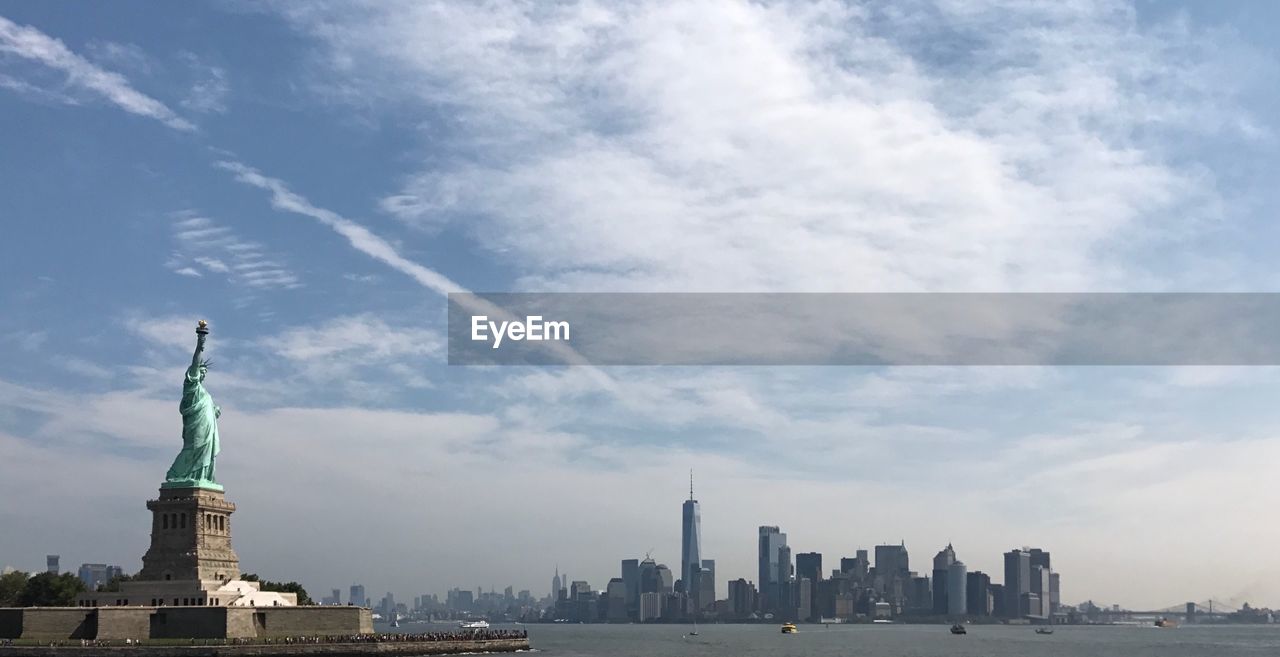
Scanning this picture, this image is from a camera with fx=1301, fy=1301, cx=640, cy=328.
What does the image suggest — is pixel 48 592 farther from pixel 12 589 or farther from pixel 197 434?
pixel 197 434

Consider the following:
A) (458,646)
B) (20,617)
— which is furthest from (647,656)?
(20,617)

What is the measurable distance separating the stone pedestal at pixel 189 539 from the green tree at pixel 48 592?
20.5 meters

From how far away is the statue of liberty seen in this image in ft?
377

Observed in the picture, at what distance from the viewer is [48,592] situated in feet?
420

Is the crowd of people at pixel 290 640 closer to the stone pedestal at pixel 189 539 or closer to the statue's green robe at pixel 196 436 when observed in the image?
the stone pedestal at pixel 189 539

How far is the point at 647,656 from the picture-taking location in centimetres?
15200

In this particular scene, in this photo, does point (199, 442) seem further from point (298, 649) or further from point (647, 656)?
point (647, 656)

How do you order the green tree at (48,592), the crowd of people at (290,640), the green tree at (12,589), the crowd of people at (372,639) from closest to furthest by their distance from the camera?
the crowd of people at (290,640) < the crowd of people at (372,639) < the green tree at (48,592) < the green tree at (12,589)

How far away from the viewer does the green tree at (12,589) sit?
428 ft

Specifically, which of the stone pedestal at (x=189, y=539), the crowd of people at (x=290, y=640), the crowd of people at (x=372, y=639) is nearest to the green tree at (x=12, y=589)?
the stone pedestal at (x=189, y=539)

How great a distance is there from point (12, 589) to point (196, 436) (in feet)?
112

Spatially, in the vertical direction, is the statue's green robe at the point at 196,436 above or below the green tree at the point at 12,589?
above

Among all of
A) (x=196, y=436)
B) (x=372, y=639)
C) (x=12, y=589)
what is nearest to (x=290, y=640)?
(x=372, y=639)

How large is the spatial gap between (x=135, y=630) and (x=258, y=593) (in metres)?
11.6
